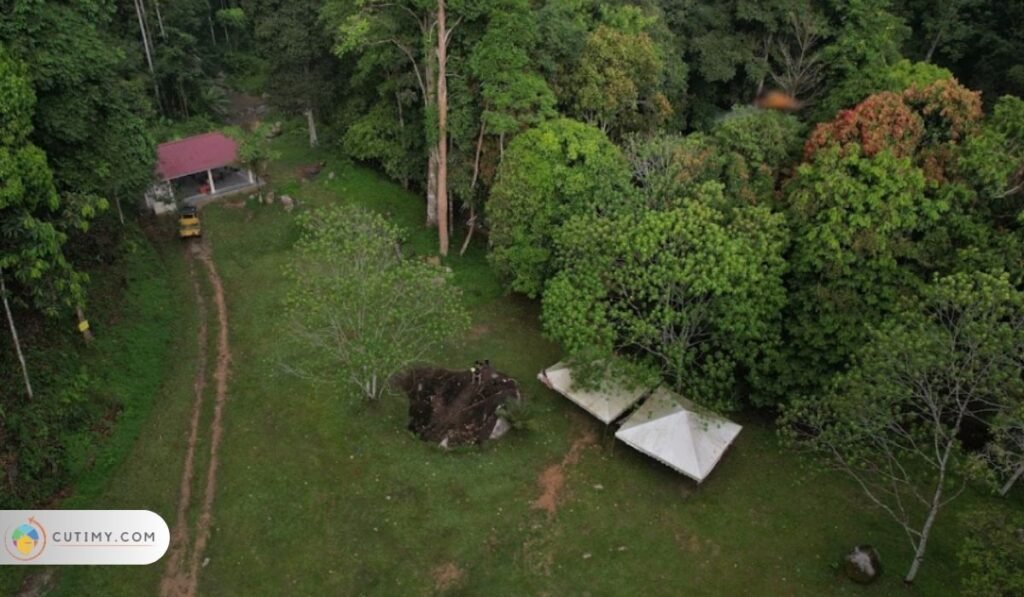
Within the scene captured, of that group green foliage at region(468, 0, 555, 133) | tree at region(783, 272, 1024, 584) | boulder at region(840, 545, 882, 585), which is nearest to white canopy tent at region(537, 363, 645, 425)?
tree at region(783, 272, 1024, 584)

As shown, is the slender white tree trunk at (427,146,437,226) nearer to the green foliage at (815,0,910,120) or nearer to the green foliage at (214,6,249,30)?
the green foliage at (815,0,910,120)

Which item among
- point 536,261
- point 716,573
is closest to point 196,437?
point 536,261

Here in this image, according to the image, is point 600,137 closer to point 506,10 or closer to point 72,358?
point 506,10

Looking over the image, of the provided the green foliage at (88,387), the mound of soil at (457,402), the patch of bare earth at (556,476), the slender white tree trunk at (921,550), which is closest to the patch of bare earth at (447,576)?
the patch of bare earth at (556,476)

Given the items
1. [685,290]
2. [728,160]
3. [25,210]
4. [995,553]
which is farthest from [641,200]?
[25,210]

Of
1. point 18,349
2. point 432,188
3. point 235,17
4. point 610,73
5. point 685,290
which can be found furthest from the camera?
point 235,17

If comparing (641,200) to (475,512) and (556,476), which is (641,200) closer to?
(556,476)

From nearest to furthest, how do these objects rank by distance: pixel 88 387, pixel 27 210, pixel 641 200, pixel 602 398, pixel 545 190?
1. pixel 27 210
2. pixel 88 387
3. pixel 602 398
4. pixel 641 200
5. pixel 545 190

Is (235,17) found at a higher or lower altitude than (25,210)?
higher
